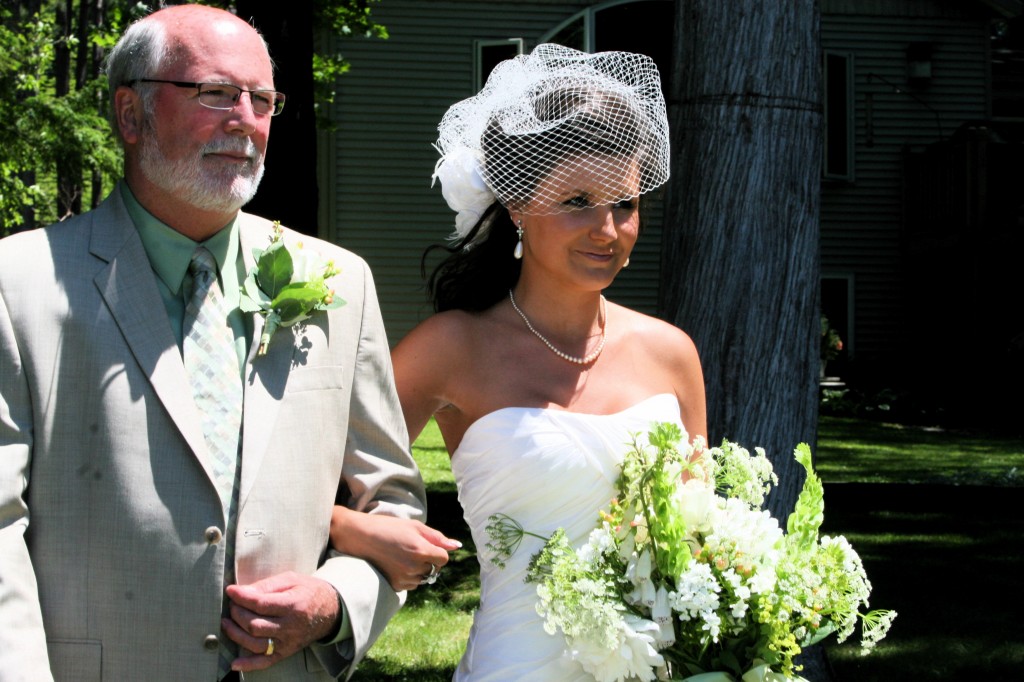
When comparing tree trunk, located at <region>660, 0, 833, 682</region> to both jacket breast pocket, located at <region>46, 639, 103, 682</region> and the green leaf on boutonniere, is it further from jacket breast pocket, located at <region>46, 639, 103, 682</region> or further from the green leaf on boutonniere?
jacket breast pocket, located at <region>46, 639, 103, 682</region>

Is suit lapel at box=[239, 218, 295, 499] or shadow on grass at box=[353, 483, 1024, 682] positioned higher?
suit lapel at box=[239, 218, 295, 499]

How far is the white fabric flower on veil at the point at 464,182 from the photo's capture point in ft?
12.5

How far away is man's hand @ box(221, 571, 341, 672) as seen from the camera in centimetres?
273

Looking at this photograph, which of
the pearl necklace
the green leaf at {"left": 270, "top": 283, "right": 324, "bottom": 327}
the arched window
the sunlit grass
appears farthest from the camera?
the arched window

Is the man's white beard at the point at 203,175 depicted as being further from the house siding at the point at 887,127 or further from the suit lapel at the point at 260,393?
the house siding at the point at 887,127

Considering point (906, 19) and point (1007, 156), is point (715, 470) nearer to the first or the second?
point (1007, 156)

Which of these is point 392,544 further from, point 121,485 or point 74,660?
point 74,660

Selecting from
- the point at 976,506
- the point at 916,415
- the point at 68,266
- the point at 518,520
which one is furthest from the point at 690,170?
the point at 916,415

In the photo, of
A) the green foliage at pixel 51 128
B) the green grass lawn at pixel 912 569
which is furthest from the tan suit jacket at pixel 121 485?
the green foliage at pixel 51 128

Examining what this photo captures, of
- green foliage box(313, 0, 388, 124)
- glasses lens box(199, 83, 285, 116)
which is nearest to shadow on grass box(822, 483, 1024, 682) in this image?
glasses lens box(199, 83, 285, 116)

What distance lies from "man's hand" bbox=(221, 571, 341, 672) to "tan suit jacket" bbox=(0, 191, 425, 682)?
2.0 inches

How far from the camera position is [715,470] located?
317cm

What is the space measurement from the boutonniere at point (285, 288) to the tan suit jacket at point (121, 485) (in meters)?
0.12

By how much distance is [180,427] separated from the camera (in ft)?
9.02
